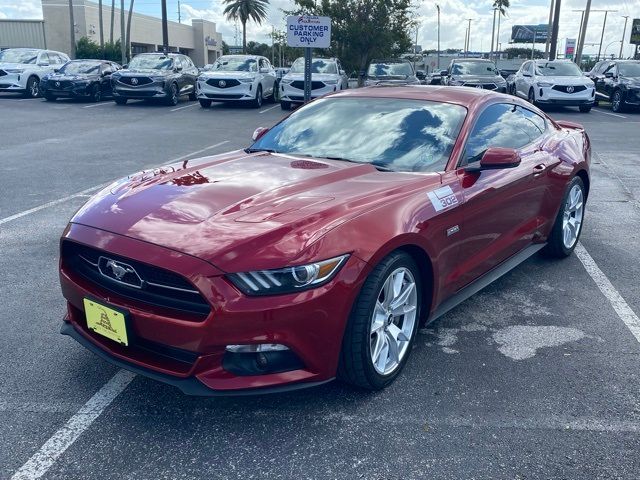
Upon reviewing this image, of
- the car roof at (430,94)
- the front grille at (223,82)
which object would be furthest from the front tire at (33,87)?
the car roof at (430,94)

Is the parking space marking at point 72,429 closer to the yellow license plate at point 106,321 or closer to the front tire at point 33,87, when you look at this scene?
the yellow license plate at point 106,321

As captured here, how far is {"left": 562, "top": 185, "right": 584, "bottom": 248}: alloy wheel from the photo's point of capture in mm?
5477

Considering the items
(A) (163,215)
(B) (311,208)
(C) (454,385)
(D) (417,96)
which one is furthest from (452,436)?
(D) (417,96)

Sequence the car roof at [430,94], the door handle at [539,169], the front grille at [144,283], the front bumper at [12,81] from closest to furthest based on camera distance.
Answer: the front grille at [144,283] → the car roof at [430,94] → the door handle at [539,169] → the front bumper at [12,81]

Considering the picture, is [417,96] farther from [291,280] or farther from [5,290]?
[5,290]

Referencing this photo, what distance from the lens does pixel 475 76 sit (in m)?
21.3

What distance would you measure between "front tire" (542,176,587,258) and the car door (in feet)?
1.36

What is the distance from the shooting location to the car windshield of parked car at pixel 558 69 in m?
20.4

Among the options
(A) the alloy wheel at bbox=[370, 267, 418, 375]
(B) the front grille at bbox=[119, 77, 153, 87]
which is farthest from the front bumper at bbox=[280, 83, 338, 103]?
(A) the alloy wheel at bbox=[370, 267, 418, 375]

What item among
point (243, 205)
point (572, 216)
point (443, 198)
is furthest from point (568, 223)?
point (243, 205)

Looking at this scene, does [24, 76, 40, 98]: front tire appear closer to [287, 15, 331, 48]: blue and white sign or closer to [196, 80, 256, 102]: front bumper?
[196, 80, 256, 102]: front bumper

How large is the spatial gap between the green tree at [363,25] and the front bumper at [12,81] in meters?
15.6

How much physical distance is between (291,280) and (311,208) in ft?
1.57

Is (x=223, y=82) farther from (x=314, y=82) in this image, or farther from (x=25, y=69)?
(x=25, y=69)
